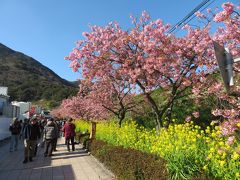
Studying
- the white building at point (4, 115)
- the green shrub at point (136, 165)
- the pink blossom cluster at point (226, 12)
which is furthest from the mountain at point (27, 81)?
the pink blossom cluster at point (226, 12)

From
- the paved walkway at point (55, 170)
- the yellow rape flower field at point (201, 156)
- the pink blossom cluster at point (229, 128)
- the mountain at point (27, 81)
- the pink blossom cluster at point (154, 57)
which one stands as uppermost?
the mountain at point (27, 81)

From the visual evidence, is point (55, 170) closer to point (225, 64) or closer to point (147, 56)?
point (147, 56)

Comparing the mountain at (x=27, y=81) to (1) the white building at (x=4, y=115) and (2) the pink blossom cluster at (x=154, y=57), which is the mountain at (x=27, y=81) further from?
(2) the pink blossom cluster at (x=154, y=57)

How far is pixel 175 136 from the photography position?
7.10 meters

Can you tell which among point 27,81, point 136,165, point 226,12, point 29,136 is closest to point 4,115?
point 29,136

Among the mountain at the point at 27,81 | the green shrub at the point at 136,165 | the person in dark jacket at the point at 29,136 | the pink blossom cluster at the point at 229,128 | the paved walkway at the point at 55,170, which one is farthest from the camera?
the mountain at the point at 27,81

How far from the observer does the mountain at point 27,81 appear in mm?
96500

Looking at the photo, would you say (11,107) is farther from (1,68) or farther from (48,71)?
(48,71)

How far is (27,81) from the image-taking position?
379ft

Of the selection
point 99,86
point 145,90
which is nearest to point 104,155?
point 145,90

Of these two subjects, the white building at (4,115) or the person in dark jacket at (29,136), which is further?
the white building at (4,115)

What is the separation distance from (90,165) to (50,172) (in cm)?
167

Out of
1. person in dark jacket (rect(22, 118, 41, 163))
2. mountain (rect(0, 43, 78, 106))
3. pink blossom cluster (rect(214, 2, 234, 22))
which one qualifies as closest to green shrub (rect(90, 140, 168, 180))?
pink blossom cluster (rect(214, 2, 234, 22))

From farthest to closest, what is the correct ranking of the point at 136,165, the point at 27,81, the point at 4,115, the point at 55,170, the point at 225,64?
1. the point at 27,81
2. the point at 4,115
3. the point at 55,170
4. the point at 136,165
5. the point at 225,64
